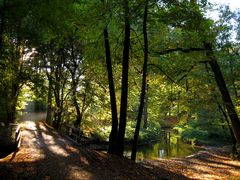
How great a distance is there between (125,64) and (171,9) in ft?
10.8

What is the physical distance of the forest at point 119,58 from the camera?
13.3 meters

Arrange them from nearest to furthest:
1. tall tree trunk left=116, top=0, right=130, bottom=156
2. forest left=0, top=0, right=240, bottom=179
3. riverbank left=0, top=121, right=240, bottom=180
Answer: riverbank left=0, top=121, right=240, bottom=180 → forest left=0, top=0, right=240, bottom=179 → tall tree trunk left=116, top=0, right=130, bottom=156

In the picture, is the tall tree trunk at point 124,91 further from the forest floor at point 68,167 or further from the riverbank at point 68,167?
the forest floor at point 68,167

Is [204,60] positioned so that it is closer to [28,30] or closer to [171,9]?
[171,9]

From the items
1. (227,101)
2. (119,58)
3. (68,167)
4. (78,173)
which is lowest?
(78,173)

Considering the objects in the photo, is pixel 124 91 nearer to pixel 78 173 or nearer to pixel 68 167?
pixel 68 167

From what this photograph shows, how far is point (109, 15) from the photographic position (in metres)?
13.6

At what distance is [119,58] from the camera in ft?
58.3

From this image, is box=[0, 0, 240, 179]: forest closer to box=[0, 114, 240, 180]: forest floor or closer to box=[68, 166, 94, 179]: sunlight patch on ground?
box=[0, 114, 240, 180]: forest floor

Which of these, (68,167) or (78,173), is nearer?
(78,173)

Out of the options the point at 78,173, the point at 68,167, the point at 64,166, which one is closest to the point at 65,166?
the point at 64,166

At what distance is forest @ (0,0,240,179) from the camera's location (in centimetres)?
1327

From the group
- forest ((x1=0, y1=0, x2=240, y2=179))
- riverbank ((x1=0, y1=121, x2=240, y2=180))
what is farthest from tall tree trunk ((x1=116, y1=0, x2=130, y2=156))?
riverbank ((x1=0, y1=121, x2=240, y2=180))

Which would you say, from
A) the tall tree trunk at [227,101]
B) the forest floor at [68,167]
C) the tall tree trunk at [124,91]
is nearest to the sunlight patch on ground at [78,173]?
the forest floor at [68,167]
